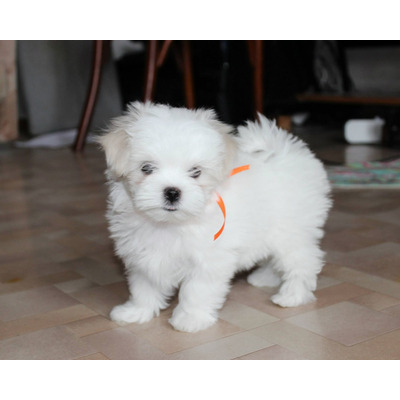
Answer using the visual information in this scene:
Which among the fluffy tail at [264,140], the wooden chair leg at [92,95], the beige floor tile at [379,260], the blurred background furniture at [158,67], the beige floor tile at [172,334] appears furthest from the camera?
the wooden chair leg at [92,95]

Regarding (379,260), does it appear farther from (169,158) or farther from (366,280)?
(169,158)

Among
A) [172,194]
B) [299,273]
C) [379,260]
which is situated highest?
[172,194]

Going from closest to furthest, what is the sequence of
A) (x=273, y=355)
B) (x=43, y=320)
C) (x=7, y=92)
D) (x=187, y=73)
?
(x=273, y=355) < (x=43, y=320) < (x=187, y=73) < (x=7, y=92)

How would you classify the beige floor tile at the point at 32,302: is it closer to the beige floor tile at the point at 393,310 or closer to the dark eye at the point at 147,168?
the dark eye at the point at 147,168

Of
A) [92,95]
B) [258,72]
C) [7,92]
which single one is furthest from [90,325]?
[7,92]

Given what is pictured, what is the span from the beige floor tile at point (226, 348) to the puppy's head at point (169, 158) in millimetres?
310

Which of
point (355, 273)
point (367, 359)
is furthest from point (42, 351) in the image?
point (355, 273)

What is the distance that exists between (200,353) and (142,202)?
0.37 meters

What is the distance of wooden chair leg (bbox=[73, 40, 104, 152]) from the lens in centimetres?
465

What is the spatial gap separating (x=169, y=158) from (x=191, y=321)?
0.43 meters

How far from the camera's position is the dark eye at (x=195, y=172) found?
149 cm

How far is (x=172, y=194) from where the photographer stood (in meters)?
Result: 1.43

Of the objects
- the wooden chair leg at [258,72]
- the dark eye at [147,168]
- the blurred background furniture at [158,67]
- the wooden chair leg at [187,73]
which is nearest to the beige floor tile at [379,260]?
the dark eye at [147,168]

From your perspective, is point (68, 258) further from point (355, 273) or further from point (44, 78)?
point (44, 78)
